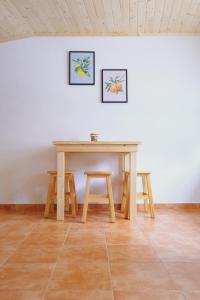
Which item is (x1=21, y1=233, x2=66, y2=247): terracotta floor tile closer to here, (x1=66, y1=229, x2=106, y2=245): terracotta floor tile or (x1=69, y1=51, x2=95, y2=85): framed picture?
(x1=66, y1=229, x2=106, y2=245): terracotta floor tile

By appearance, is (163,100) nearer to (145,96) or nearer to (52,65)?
(145,96)

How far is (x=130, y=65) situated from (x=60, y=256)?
104 inches

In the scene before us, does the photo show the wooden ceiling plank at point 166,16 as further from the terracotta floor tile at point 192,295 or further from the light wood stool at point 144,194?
the terracotta floor tile at point 192,295

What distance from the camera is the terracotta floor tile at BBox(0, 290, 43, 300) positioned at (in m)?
1.30

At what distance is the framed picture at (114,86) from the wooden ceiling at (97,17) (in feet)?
1.70

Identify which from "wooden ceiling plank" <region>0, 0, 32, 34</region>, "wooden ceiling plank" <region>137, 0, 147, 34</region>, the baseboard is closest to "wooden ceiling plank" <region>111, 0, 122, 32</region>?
"wooden ceiling plank" <region>137, 0, 147, 34</region>

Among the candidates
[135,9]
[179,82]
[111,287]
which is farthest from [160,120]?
[111,287]

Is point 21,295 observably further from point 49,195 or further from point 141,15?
point 141,15

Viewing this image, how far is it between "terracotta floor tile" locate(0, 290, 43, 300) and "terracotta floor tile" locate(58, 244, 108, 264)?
0.43m

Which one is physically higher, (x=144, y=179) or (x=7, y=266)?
(x=144, y=179)

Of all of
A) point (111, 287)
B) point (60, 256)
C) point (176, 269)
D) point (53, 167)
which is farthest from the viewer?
point (53, 167)

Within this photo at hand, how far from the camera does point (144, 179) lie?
3.39 m

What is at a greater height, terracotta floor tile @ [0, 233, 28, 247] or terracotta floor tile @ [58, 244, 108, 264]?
terracotta floor tile @ [58, 244, 108, 264]

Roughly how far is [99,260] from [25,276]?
1.55ft
